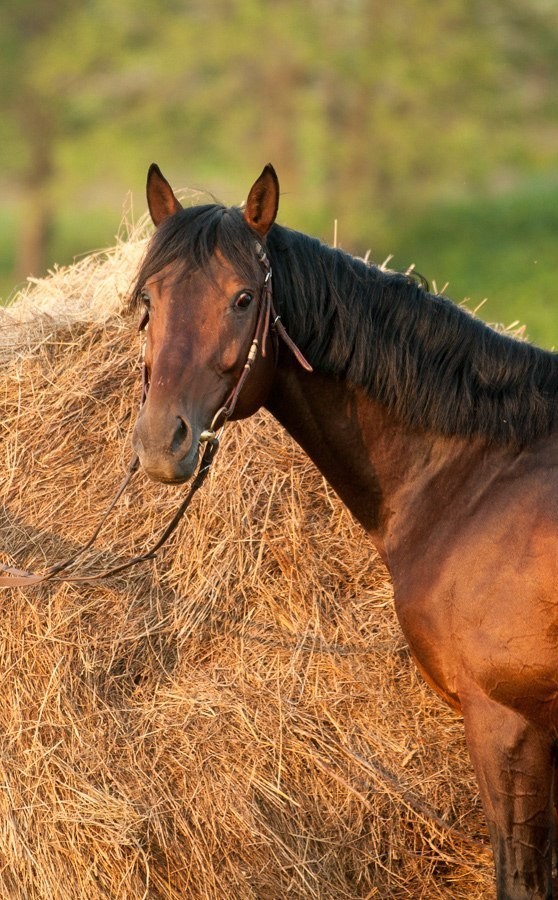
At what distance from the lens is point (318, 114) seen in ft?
72.8

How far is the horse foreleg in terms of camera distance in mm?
3080

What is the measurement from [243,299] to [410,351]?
63 centimetres

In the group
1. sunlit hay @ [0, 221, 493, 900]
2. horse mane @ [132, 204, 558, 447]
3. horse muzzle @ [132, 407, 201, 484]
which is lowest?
sunlit hay @ [0, 221, 493, 900]

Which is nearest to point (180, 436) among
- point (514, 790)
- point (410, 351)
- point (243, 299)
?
point (243, 299)

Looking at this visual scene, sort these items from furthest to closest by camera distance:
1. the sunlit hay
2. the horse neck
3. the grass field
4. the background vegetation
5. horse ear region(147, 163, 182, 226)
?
the background vegetation, the grass field, the sunlit hay, the horse neck, horse ear region(147, 163, 182, 226)

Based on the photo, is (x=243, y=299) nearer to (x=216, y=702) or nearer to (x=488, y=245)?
(x=216, y=702)

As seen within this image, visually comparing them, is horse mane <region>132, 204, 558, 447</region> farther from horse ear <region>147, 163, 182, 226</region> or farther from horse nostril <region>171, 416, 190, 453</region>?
horse nostril <region>171, 416, 190, 453</region>

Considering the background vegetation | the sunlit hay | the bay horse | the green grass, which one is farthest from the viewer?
the background vegetation

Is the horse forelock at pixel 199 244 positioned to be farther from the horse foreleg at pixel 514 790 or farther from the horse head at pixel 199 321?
the horse foreleg at pixel 514 790

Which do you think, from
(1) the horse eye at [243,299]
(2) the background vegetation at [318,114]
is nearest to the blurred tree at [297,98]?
(2) the background vegetation at [318,114]

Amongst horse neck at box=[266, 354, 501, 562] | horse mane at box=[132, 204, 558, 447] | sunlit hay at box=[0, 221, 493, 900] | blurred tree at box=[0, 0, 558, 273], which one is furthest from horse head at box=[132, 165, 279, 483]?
blurred tree at box=[0, 0, 558, 273]

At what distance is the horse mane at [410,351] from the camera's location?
3.27 meters

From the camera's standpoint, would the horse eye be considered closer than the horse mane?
Yes

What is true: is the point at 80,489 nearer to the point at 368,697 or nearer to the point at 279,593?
the point at 279,593
